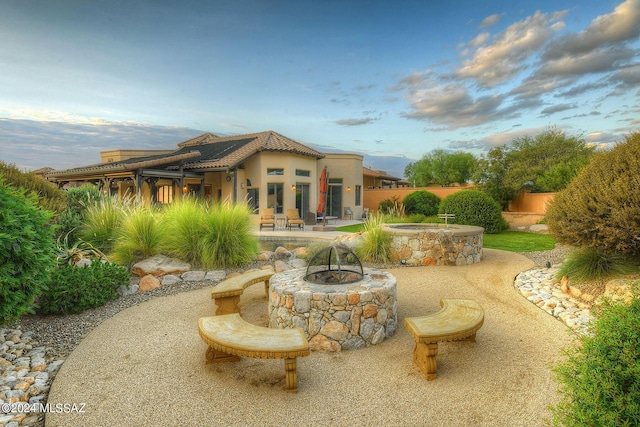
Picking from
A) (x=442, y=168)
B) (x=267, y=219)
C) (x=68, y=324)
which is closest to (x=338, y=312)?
(x=68, y=324)

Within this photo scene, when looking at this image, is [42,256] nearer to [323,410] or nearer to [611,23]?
[323,410]

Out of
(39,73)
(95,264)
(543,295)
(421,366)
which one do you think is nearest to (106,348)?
(95,264)

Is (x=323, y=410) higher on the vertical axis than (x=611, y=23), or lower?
lower

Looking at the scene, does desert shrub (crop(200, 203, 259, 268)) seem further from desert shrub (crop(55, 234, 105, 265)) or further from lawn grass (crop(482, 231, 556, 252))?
lawn grass (crop(482, 231, 556, 252))

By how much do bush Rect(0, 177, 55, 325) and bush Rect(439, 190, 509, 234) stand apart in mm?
11791

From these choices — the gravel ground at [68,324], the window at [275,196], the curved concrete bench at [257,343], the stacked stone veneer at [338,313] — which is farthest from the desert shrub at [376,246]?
the window at [275,196]

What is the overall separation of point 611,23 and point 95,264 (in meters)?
13.5

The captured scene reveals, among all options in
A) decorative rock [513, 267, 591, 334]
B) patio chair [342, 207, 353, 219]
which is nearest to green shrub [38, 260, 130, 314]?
decorative rock [513, 267, 591, 334]

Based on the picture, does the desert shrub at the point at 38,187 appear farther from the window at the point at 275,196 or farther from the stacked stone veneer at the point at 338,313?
the window at the point at 275,196

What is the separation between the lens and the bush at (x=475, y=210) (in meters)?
12.4

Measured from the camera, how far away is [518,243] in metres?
10.6

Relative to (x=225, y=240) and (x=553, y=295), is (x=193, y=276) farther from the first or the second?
(x=553, y=295)

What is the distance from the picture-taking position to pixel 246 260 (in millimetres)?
7422

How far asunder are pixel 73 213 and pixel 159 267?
3599 mm
